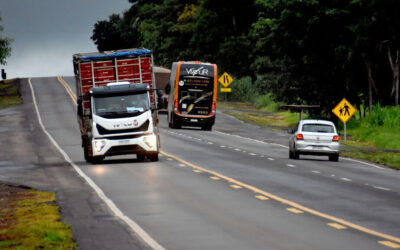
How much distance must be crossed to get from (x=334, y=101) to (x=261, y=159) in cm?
2985

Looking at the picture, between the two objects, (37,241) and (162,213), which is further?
(162,213)

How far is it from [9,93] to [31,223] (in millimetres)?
78650

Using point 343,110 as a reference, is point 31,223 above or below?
above

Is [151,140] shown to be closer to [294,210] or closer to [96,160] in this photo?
[96,160]

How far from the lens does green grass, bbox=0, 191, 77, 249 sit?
12.1m

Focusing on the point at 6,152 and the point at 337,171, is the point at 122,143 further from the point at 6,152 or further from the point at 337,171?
the point at 6,152

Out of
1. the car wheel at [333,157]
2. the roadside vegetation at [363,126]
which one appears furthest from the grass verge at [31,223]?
the roadside vegetation at [363,126]

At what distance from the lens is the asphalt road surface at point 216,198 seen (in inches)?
491

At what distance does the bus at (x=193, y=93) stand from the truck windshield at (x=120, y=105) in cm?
2286

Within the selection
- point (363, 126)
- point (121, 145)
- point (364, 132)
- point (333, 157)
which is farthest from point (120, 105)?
point (363, 126)

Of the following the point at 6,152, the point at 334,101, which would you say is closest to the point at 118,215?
the point at 6,152

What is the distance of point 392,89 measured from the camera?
185 ft

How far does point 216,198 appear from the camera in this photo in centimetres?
1791

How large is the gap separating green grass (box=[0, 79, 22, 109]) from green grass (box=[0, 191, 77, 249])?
61819 mm
